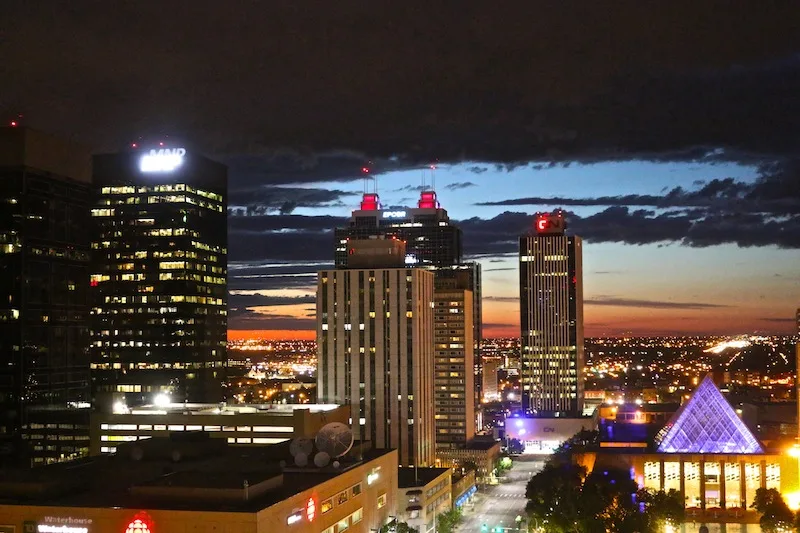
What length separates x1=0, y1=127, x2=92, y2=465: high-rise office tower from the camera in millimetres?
173375

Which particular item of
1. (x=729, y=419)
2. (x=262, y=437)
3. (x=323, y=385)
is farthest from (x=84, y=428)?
(x=729, y=419)

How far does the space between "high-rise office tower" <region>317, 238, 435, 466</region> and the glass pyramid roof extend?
55.7m

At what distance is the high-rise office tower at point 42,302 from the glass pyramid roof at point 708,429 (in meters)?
98.7

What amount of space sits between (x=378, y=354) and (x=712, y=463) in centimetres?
6759

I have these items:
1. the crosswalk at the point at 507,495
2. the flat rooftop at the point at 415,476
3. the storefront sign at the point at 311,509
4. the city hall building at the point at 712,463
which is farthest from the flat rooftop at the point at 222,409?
the storefront sign at the point at 311,509

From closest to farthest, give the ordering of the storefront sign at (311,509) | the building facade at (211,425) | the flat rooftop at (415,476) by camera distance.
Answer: the storefront sign at (311,509)
the building facade at (211,425)
the flat rooftop at (415,476)

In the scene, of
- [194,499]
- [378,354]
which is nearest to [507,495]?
[378,354]

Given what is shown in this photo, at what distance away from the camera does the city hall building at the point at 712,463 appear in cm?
12888

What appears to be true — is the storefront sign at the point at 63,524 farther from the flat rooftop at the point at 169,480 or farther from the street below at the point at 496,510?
the street below at the point at 496,510

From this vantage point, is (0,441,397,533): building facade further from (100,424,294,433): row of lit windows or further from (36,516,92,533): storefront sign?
(100,424,294,433): row of lit windows

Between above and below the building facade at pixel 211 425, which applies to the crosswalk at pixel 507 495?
below

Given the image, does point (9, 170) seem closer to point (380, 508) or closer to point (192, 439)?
point (192, 439)

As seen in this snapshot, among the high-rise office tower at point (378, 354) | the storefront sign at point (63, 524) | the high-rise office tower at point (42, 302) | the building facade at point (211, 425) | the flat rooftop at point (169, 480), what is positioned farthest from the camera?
the high-rise office tower at point (378, 354)

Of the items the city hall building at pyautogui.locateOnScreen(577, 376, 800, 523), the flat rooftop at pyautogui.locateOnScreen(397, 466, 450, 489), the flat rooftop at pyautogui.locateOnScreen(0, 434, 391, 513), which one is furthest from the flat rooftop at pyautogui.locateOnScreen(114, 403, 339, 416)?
the city hall building at pyautogui.locateOnScreen(577, 376, 800, 523)
